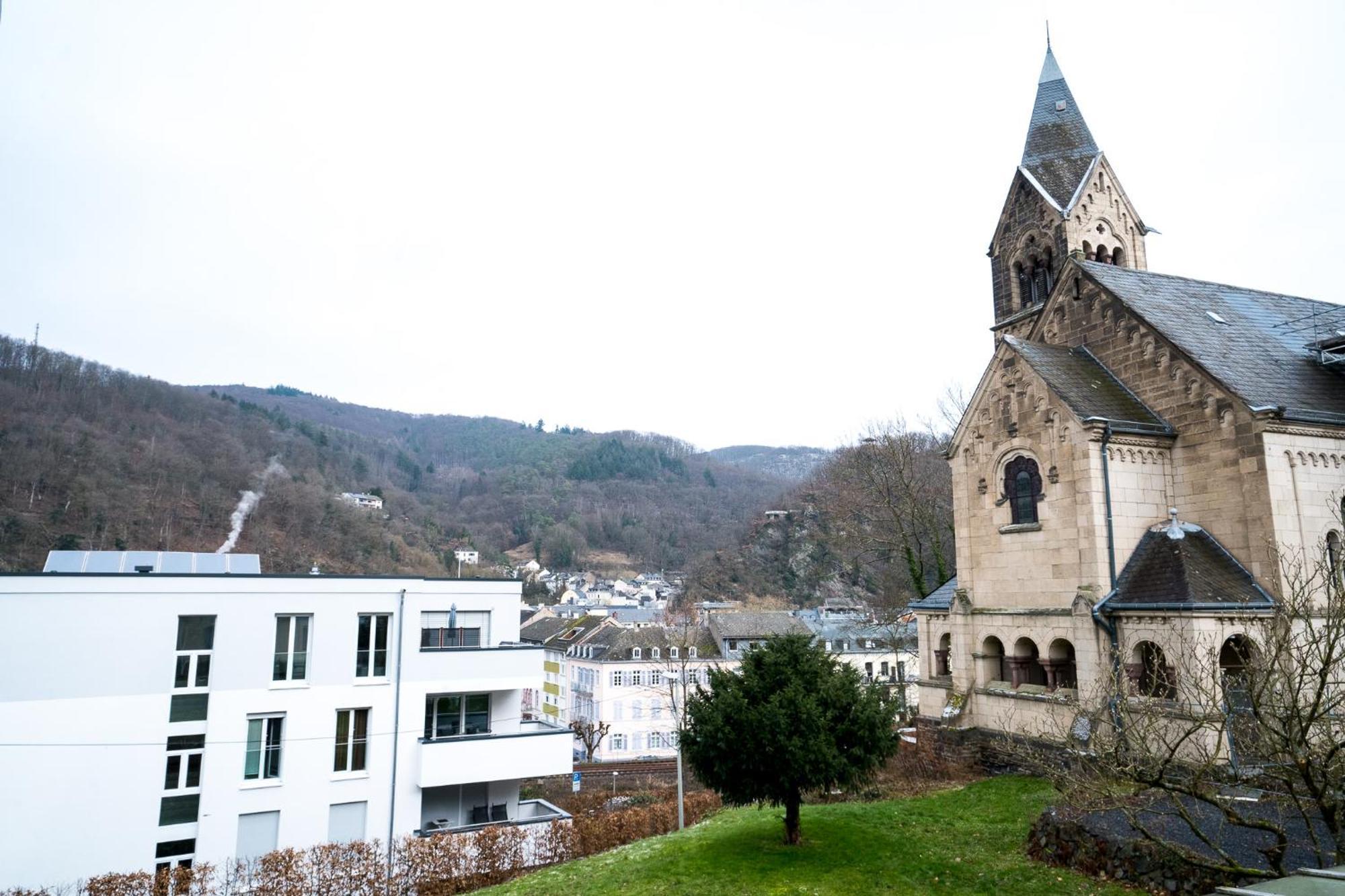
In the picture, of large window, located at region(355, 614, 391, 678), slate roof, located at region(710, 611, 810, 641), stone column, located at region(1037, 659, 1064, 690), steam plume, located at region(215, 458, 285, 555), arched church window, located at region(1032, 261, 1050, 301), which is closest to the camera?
stone column, located at region(1037, 659, 1064, 690)

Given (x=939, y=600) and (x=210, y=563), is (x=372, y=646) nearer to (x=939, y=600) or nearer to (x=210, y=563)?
(x=210, y=563)

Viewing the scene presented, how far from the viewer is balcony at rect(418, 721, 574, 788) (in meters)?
27.7

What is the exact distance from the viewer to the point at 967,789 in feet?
68.2

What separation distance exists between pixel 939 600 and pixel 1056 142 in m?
19.6

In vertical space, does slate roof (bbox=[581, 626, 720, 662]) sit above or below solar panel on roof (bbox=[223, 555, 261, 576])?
below

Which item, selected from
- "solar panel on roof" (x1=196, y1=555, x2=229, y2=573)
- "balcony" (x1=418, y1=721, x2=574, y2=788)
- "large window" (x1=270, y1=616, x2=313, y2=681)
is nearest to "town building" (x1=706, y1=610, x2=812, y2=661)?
"balcony" (x1=418, y1=721, x2=574, y2=788)

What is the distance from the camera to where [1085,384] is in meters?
22.5

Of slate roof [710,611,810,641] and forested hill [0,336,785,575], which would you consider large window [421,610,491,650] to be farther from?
forested hill [0,336,785,575]

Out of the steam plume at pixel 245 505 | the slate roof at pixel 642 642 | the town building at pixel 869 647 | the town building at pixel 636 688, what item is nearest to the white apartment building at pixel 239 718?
the town building at pixel 636 688

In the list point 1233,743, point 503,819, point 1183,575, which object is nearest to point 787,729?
point 1233,743

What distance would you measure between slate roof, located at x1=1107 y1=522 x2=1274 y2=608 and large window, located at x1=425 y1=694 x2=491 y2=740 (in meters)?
22.0

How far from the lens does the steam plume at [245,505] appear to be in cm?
9988

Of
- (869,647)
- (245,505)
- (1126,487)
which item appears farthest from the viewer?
(245,505)

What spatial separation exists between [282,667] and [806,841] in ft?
61.1
